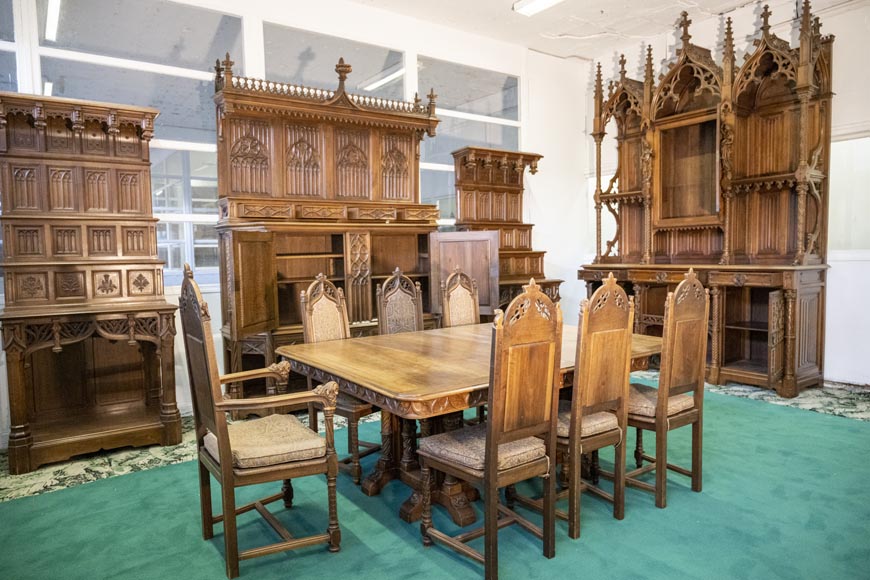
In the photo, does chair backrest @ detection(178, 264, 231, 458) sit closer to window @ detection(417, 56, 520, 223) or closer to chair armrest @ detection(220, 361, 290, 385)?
chair armrest @ detection(220, 361, 290, 385)

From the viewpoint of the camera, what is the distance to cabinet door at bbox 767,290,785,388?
4.88 m

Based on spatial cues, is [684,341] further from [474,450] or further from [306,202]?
[306,202]

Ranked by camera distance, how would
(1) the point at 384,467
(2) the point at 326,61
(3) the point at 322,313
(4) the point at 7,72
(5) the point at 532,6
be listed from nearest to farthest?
(1) the point at 384,467 < (3) the point at 322,313 < (4) the point at 7,72 < (5) the point at 532,6 < (2) the point at 326,61

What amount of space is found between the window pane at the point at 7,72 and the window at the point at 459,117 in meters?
3.45

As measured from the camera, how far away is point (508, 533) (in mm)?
2629

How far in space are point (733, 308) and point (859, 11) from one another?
8.97 feet

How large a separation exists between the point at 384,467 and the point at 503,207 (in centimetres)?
391

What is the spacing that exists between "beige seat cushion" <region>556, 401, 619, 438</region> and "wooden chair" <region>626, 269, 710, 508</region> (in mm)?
253

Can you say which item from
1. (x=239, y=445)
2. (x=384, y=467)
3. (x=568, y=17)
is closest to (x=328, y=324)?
(x=384, y=467)

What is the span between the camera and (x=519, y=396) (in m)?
2.22

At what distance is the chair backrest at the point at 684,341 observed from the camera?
277 centimetres

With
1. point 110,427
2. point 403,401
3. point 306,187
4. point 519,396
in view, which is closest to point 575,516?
point 519,396

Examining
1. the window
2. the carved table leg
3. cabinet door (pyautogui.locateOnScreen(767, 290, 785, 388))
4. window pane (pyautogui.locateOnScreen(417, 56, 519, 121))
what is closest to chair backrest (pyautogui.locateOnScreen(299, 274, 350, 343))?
the carved table leg

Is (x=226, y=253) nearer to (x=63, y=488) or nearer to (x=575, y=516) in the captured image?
(x=63, y=488)
